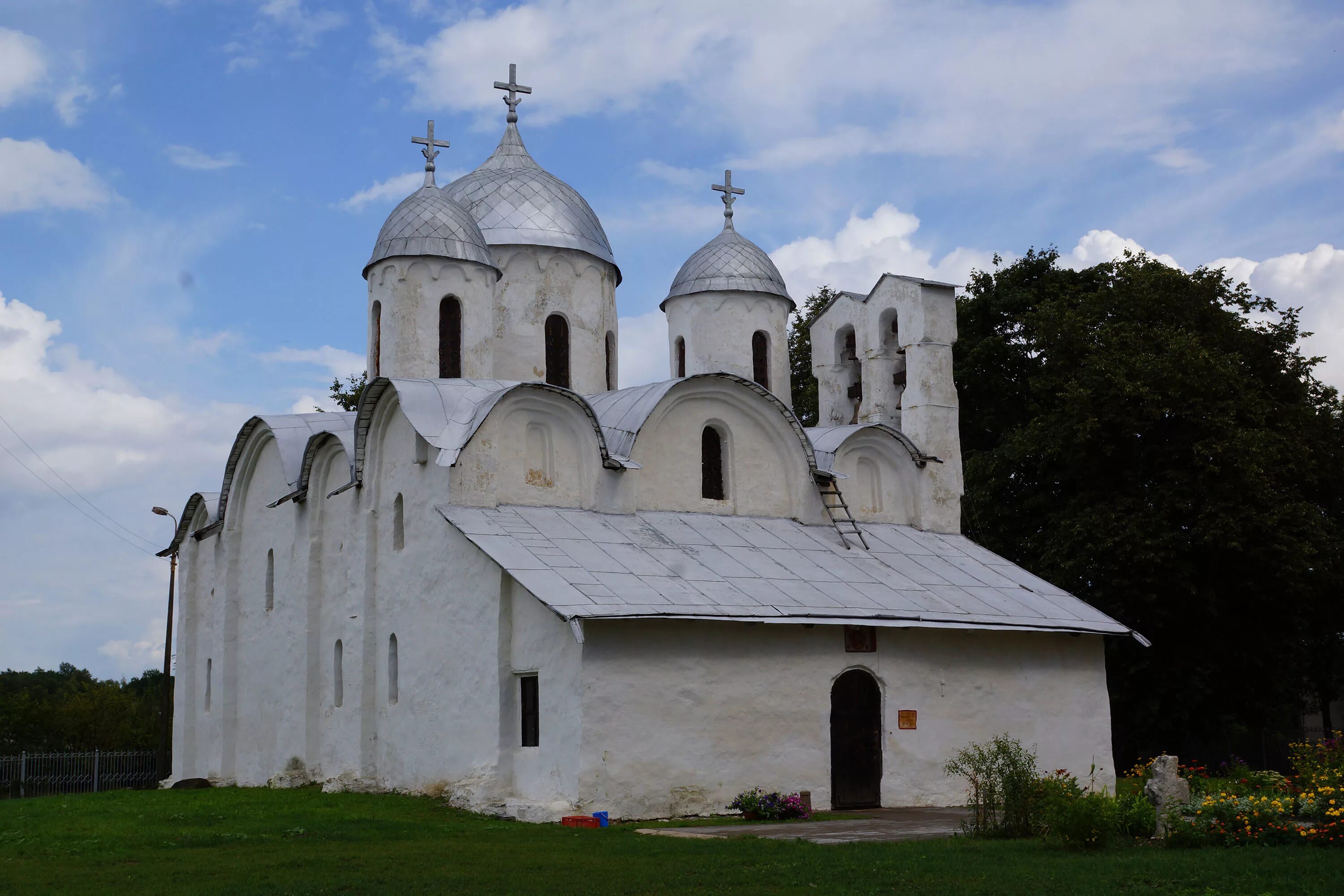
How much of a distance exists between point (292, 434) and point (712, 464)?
6.84 meters

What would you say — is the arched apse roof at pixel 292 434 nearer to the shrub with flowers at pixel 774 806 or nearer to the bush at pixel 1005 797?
the shrub with flowers at pixel 774 806

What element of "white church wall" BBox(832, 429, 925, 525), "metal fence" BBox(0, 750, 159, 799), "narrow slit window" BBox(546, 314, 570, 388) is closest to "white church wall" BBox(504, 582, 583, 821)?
"white church wall" BBox(832, 429, 925, 525)

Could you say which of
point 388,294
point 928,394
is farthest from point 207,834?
point 928,394

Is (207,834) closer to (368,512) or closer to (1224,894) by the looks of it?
(368,512)

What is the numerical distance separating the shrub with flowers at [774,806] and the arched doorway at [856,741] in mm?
1774

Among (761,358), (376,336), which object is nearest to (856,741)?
(761,358)

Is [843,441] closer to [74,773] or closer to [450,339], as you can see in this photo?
[450,339]

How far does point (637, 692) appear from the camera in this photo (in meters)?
15.3

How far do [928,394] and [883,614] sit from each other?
18.1 ft

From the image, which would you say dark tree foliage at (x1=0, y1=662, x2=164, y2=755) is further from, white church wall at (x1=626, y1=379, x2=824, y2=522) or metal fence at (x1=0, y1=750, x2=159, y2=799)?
white church wall at (x1=626, y1=379, x2=824, y2=522)

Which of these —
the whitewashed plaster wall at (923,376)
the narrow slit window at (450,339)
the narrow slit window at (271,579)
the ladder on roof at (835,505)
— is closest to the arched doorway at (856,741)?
the ladder on roof at (835,505)

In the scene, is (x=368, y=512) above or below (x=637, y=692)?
above

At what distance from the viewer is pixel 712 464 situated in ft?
65.0

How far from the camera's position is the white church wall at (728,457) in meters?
19.1
